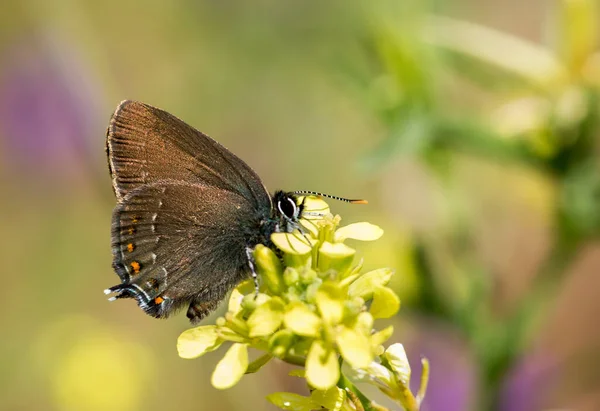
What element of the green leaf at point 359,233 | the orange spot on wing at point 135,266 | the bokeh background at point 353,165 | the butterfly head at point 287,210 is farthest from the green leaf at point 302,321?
the bokeh background at point 353,165

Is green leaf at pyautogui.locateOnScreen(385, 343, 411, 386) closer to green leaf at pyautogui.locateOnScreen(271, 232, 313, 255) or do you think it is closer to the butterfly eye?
green leaf at pyautogui.locateOnScreen(271, 232, 313, 255)

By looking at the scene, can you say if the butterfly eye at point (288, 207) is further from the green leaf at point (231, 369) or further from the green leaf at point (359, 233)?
the green leaf at point (231, 369)

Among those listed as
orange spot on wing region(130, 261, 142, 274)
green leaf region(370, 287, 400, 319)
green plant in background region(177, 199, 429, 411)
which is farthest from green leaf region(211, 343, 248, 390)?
orange spot on wing region(130, 261, 142, 274)

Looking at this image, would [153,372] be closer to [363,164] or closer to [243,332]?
[363,164]

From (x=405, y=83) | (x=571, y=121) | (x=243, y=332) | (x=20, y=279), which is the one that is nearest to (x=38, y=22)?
(x=20, y=279)

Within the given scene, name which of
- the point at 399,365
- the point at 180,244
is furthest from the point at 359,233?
the point at 180,244

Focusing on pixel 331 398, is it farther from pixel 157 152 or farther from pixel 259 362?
pixel 157 152
